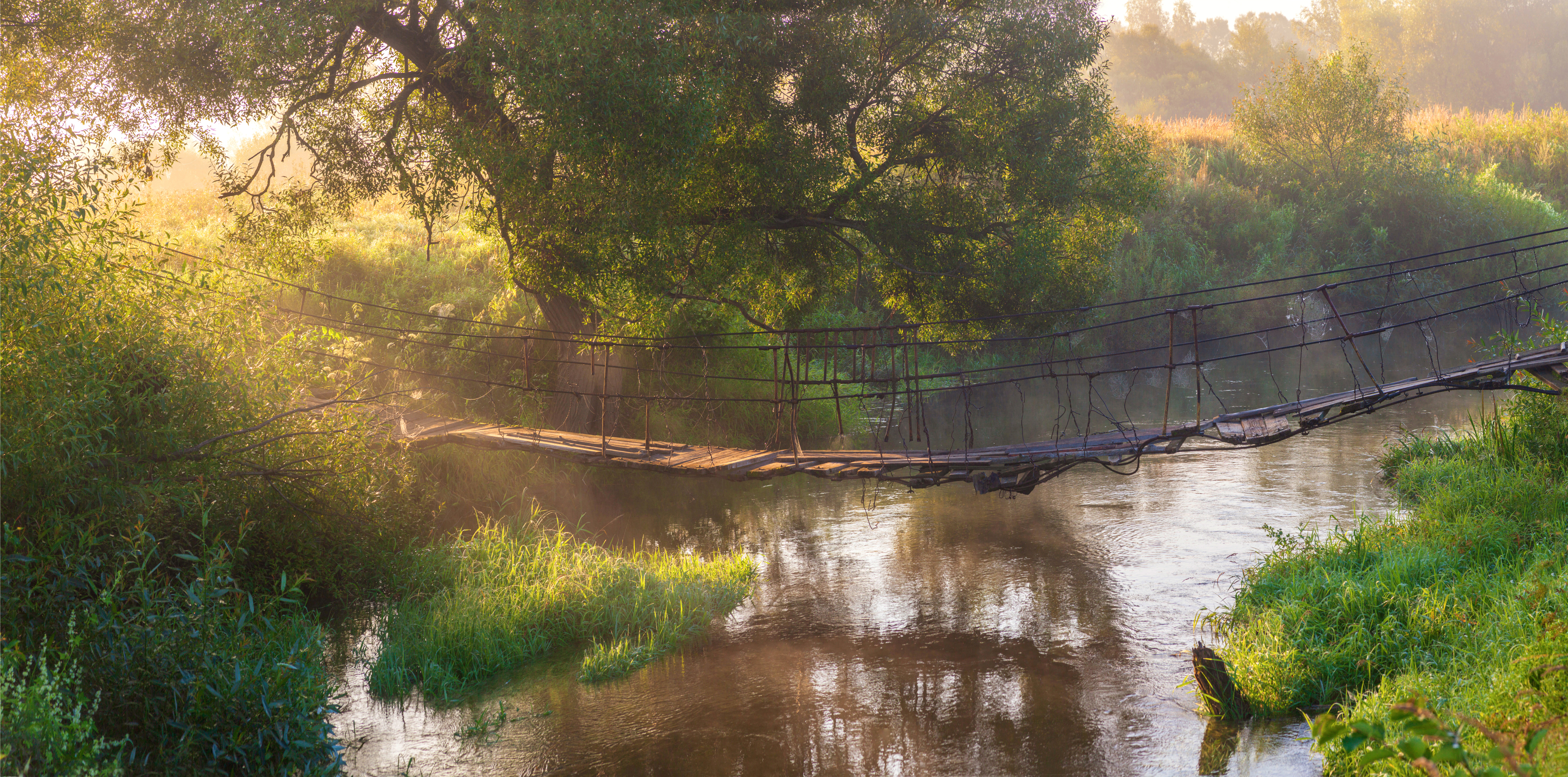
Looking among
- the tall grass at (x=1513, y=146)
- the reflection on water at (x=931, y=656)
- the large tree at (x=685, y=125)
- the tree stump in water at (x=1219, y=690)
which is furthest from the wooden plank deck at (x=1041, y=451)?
the tall grass at (x=1513, y=146)

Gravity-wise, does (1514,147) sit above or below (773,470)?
above

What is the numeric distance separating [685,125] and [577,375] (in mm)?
4920

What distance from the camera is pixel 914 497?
13.6 metres

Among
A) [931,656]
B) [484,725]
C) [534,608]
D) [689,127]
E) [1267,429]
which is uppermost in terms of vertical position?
[689,127]

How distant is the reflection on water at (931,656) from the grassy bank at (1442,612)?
1.55ft

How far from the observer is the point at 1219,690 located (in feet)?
20.9

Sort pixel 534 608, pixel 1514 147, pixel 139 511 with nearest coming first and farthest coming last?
pixel 139 511, pixel 534 608, pixel 1514 147

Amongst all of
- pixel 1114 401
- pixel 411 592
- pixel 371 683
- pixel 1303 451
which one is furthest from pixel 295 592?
pixel 1114 401

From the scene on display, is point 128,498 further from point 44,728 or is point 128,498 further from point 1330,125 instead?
point 1330,125

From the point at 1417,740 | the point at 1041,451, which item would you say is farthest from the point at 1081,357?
the point at 1417,740

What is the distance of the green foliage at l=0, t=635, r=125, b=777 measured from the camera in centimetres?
411

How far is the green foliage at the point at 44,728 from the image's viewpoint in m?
4.11

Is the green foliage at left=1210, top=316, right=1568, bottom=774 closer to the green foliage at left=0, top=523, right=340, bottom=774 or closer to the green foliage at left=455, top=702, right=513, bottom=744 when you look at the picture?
the green foliage at left=455, top=702, right=513, bottom=744

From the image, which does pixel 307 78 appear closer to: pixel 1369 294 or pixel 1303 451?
pixel 1303 451
